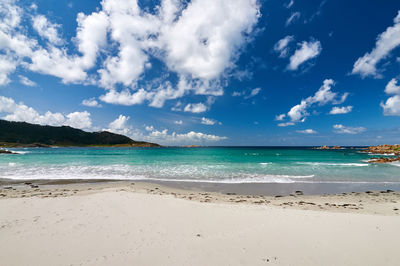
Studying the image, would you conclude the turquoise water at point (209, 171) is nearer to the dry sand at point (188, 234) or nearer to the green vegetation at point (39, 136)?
the dry sand at point (188, 234)

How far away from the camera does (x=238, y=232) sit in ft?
19.1

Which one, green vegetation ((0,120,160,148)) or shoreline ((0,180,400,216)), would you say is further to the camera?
green vegetation ((0,120,160,148))

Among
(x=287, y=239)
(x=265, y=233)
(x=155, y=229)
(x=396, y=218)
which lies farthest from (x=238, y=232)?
(x=396, y=218)

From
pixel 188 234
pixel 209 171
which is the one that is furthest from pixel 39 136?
pixel 188 234

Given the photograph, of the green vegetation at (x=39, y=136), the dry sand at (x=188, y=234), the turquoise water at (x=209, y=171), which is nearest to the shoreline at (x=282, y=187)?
the turquoise water at (x=209, y=171)

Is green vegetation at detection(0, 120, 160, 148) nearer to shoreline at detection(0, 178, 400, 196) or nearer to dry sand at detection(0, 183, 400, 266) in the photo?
shoreline at detection(0, 178, 400, 196)

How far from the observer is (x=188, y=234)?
568 centimetres

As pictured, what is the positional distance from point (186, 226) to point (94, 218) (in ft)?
12.7

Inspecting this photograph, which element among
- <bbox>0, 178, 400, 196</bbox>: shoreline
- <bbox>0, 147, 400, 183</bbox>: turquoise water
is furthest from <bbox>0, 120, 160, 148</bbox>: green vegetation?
<bbox>0, 178, 400, 196</bbox>: shoreline

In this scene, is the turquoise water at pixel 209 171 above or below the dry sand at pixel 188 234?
below

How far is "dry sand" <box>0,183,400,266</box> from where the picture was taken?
453 cm

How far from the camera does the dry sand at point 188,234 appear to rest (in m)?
4.53

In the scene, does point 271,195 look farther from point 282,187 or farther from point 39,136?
point 39,136

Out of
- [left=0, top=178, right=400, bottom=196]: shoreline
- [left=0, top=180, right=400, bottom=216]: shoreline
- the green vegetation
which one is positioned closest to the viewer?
[left=0, top=180, right=400, bottom=216]: shoreline
